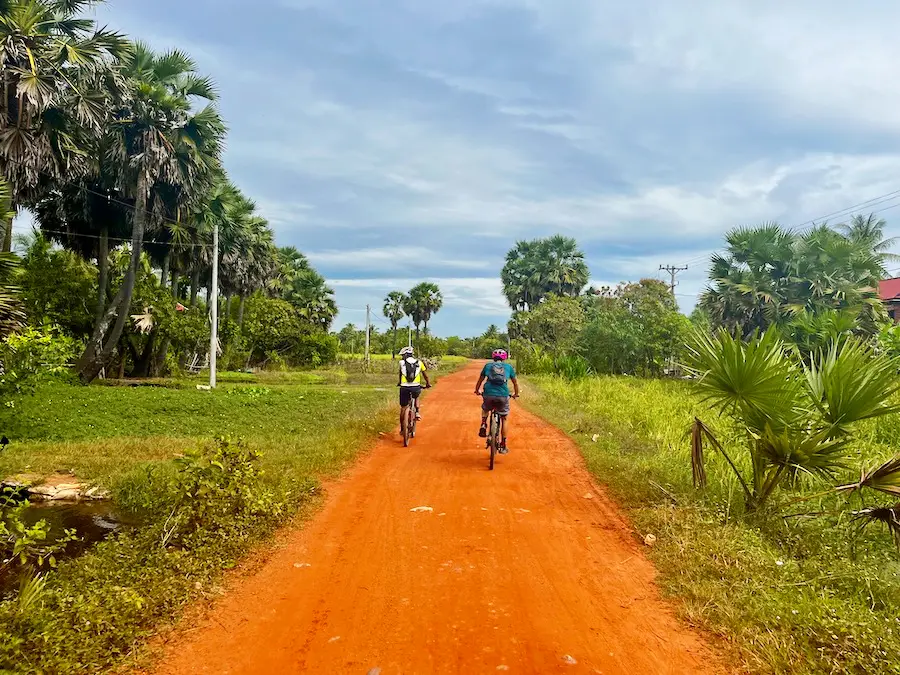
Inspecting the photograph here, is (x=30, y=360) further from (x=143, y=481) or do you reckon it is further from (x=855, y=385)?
(x=855, y=385)

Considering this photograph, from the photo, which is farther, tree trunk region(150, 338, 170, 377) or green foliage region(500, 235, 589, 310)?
green foliage region(500, 235, 589, 310)

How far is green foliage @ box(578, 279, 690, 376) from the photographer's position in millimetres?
27234

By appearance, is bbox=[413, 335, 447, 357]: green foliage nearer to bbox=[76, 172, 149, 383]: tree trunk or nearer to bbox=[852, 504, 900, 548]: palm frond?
bbox=[76, 172, 149, 383]: tree trunk

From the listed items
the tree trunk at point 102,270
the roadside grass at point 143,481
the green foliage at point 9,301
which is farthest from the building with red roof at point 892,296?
the green foliage at point 9,301

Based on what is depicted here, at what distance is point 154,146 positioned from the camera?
19453 mm

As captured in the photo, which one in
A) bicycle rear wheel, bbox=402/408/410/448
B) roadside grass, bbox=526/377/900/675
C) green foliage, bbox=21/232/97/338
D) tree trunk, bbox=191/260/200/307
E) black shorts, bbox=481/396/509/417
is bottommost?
roadside grass, bbox=526/377/900/675

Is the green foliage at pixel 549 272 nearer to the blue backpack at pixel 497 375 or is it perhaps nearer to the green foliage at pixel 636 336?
the green foliage at pixel 636 336

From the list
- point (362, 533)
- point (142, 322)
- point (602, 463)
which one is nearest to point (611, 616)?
point (362, 533)

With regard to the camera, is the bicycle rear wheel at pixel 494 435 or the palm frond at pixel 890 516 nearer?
the palm frond at pixel 890 516

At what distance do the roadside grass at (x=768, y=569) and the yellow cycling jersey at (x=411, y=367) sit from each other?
3298 millimetres

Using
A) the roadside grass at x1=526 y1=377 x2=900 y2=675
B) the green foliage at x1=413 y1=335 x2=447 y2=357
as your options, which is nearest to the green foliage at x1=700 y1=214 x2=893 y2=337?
the roadside grass at x1=526 y1=377 x2=900 y2=675

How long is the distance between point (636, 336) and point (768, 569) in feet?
80.7

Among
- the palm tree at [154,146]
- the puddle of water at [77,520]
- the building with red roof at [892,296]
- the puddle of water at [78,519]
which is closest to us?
the puddle of water at [77,520]

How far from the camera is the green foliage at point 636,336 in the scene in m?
27.2
